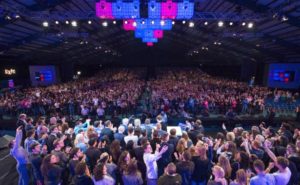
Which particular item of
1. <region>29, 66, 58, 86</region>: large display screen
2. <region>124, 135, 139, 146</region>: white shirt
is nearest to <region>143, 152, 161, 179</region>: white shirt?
<region>124, 135, 139, 146</region>: white shirt

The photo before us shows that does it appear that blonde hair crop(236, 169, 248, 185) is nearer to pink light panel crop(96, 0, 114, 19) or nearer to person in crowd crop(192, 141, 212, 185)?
person in crowd crop(192, 141, 212, 185)

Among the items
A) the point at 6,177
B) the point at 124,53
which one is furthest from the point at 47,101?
the point at 124,53

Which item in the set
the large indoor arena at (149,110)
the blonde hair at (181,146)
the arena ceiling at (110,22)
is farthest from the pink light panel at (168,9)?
the blonde hair at (181,146)

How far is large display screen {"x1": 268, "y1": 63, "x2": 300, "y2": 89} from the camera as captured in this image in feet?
69.9

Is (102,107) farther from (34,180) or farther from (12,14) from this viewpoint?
(34,180)

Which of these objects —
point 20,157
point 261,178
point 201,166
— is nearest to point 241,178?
point 261,178

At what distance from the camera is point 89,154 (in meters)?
4.66

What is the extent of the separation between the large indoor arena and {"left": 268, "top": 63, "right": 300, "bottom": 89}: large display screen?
110 millimetres

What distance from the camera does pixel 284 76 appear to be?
22.5 metres

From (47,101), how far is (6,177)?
7.44 meters

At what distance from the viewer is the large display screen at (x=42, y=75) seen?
2555 centimetres

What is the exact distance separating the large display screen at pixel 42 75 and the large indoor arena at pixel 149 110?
127mm

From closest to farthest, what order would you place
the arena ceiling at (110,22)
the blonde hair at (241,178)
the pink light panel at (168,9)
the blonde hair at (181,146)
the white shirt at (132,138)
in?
the blonde hair at (241,178) → the blonde hair at (181,146) → the white shirt at (132,138) → the pink light panel at (168,9) → the arena ceiling at (110,22)

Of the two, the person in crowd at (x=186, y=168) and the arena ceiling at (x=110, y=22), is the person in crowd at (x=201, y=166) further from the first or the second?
the arena ceiling at (x=110, y=22)
